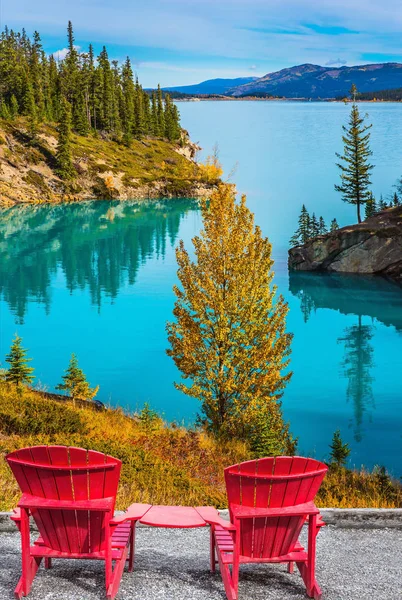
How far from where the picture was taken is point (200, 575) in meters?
7.40

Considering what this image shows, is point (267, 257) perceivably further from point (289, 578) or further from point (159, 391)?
point (289, 578)

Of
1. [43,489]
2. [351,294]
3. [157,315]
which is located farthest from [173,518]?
[351,294]

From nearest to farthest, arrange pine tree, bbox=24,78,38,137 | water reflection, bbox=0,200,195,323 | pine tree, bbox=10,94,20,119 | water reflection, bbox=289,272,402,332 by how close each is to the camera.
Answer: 1. water reflection, bbox=289,272,402,332
2. water reflection, bbox=0,200,195,323
3. pine tree, bbox=24,78,38,137
4. pine tree, bbox=10,94,20,119

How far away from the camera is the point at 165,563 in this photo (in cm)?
780

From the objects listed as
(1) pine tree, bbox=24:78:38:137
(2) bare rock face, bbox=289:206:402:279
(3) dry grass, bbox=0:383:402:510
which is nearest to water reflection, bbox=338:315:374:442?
(3) dry grass, bbox=0:383:402:510

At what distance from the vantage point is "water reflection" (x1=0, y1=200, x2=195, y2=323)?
A: 193ft

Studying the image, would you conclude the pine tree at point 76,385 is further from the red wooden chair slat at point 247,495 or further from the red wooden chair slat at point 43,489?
the red wooden chair slat at point 247,495

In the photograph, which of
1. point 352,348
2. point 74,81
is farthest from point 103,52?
point 352,348

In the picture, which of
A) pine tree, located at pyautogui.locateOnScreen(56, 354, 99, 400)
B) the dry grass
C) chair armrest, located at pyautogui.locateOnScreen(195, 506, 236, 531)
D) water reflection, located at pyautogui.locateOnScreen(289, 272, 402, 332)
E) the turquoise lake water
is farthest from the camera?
water reflection, located at pyautogui.locateOnScreen(289, 272, 402, 332)

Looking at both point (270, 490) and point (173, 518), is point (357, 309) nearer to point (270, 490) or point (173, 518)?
point (173, 518)

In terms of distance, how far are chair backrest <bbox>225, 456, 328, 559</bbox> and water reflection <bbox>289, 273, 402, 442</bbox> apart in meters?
20.3

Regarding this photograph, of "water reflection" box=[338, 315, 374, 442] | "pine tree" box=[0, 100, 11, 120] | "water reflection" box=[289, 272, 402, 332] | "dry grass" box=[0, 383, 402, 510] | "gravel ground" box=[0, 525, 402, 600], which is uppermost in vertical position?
"pine tree" box=[0, 100, 11, 120]

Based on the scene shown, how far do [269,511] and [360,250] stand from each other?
55.9 m

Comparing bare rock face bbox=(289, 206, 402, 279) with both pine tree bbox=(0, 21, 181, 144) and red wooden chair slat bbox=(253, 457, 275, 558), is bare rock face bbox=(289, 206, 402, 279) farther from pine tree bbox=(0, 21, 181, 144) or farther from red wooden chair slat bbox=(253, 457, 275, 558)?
pine tree bbox=(0, 21, 181, 144)
